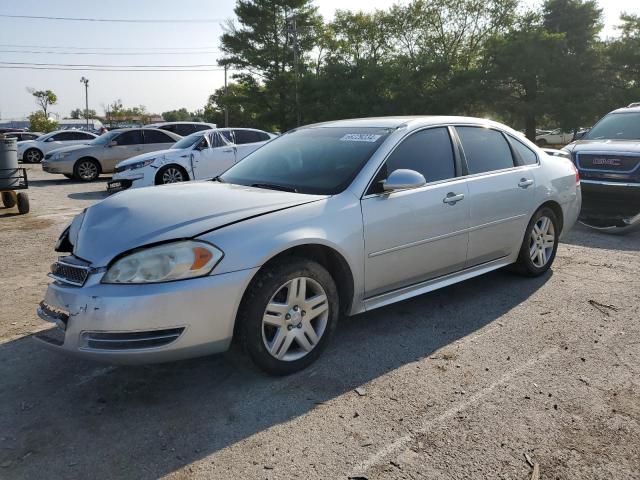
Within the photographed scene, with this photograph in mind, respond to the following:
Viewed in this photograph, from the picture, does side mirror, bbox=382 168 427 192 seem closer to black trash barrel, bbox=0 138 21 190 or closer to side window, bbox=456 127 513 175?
side window, bbox=456 127 513 175

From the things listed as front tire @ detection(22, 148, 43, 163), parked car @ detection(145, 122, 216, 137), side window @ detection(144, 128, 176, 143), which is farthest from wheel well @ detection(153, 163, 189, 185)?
front tire @ detection(22, 148, 43, 163)

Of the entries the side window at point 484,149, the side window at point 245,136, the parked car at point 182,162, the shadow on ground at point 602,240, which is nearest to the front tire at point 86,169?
the parked car at point 182,162

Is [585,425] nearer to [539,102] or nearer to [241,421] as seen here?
[241,421]

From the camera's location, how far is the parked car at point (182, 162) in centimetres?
1137

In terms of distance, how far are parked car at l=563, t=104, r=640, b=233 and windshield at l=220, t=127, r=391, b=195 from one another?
505 centimetres

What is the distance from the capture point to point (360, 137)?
3.96m

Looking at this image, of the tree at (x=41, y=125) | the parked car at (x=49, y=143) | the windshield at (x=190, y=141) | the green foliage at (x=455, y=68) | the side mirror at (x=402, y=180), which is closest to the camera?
the side mirror at (x=402, y=180)

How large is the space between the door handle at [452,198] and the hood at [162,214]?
113 cm

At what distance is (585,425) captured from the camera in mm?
2695

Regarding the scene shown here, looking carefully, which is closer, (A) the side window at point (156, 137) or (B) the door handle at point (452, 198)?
(B) the door handle at point (452, 198)

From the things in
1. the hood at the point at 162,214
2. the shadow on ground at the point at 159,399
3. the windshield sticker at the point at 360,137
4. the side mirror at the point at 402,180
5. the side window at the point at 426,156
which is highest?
the windshield sticker at the point at 360,137

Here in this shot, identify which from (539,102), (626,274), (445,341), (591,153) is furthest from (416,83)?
(445,341)

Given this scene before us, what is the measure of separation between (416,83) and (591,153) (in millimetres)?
25089

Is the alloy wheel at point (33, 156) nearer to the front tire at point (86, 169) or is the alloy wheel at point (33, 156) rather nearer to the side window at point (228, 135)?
the front tire at point (86, 169)
